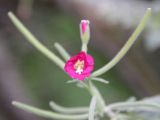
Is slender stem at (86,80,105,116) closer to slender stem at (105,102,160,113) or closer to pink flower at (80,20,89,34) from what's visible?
slender stem at (105,102,160,113)

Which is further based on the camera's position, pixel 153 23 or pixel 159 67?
pixel 159 67

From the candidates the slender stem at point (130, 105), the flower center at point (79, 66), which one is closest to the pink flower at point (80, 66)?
the flower center at point (79, 66)

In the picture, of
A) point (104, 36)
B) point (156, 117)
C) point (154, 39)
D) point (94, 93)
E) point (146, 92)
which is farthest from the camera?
point (104, 36)

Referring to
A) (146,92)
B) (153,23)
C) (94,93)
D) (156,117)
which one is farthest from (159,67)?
(94,93)

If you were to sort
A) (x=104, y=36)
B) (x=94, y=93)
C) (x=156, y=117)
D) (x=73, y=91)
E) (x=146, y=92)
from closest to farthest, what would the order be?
(x=94, y=93)
(x=156, y=117)
(x=146, y=92)
(x=104, y=36)
(x=73, y=91)

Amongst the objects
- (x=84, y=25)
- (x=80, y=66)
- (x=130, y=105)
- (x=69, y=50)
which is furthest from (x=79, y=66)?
(x=69, y=50)

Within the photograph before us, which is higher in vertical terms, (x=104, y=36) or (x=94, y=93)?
(x=104, y=36)

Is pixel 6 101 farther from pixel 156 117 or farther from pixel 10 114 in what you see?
pixel 156 117
